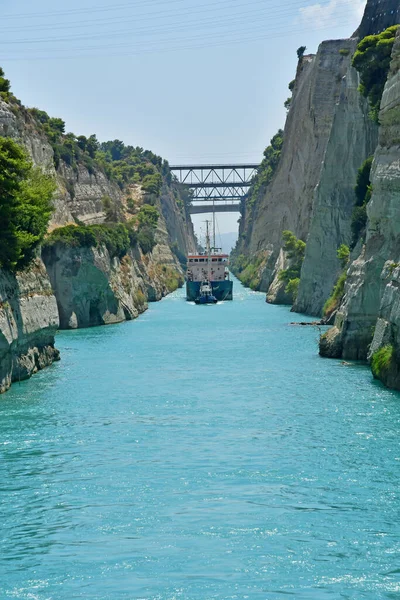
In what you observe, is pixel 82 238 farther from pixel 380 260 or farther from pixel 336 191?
pixel 380 260

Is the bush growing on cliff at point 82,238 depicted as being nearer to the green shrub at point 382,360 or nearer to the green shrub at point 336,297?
the green shrub at point 336,297

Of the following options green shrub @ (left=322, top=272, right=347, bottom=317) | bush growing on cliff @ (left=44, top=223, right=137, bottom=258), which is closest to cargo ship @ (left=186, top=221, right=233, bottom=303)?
bush growing on cliff @ (left=44, top=223, right=137, bottom=258)

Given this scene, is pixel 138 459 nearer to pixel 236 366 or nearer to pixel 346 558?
pixel 346 558

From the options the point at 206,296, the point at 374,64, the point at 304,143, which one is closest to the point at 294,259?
the point at 304,143

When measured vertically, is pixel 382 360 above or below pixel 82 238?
below

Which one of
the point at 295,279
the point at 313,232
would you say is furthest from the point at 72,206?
the point at 313,232

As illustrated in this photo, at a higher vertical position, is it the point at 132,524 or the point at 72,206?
the point at 72,206
